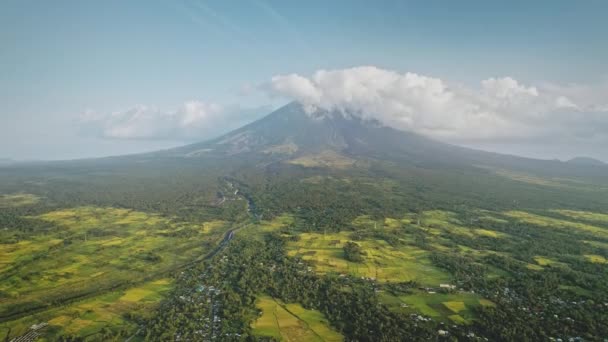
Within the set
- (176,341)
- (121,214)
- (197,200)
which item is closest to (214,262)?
(176,341)

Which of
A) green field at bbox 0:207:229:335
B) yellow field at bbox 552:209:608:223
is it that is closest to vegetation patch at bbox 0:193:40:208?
green field at bbox 0:207:229:335

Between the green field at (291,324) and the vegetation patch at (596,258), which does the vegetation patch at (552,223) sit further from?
the green field at (291,324)

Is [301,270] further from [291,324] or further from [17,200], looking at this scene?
[17,200]

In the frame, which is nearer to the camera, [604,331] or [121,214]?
[604,331]

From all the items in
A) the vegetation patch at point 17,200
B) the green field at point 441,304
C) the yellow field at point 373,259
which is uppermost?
the vegetation patch at point 17,200

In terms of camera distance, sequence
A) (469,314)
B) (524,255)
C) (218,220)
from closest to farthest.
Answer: (469,314)
(524,255)
(218,220)

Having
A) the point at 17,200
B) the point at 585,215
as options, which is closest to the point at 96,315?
the point at 17,200

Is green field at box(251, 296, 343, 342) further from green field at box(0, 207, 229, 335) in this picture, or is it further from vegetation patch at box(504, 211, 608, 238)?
vegetation patch at box(504, 211, 608, 238)

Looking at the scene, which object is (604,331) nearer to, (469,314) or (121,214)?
(469,314)

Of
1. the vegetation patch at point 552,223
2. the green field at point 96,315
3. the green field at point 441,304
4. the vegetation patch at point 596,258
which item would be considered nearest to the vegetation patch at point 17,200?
the green field at point 96,315
